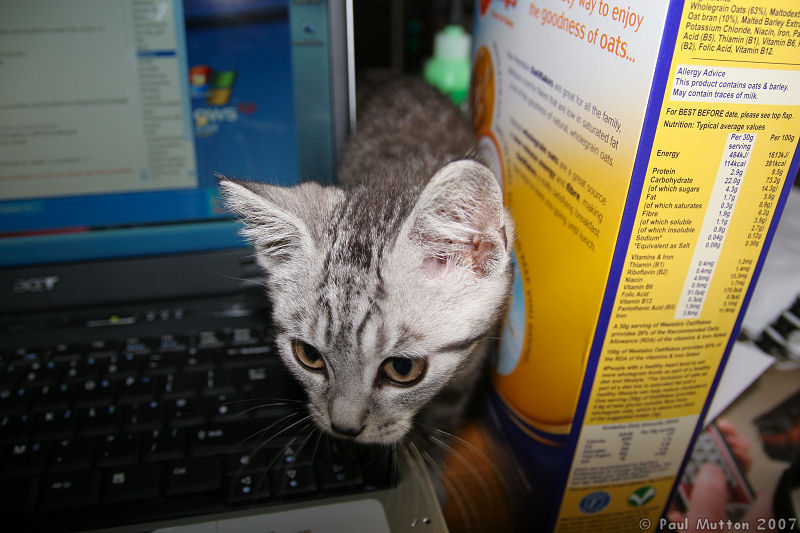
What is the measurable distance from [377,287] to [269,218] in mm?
133

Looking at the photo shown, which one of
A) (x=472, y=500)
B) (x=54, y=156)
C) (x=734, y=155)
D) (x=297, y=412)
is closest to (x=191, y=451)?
(x=297, y=412)

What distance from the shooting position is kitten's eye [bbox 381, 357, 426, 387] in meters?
0.55

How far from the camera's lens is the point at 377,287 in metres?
0.53

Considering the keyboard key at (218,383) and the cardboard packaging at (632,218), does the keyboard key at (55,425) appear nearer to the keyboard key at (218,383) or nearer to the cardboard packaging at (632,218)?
the keyboard key at (218,383)

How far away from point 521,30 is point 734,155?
278mm

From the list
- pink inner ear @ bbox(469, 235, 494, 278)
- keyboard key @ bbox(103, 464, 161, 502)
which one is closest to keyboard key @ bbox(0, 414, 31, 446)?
keyboard key @ bbox(103, 464, 161, 502)

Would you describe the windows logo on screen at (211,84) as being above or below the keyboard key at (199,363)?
above

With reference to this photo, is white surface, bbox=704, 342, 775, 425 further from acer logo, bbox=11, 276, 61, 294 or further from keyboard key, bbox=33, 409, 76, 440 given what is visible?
acer logo, bbox=11, 276, 61, 294

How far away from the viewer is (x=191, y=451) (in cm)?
54

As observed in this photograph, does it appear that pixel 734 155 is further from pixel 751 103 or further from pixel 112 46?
pixel 112 46

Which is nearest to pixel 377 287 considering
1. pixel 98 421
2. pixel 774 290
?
pixel 98 421

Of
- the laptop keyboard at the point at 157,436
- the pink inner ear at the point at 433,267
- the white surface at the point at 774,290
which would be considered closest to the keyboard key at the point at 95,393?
the laptop keyboard at the point at 157,436

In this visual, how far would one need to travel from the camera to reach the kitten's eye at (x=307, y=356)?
59 centimetres

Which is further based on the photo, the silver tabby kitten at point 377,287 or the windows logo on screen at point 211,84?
the windows logo on screen at point 211,84
